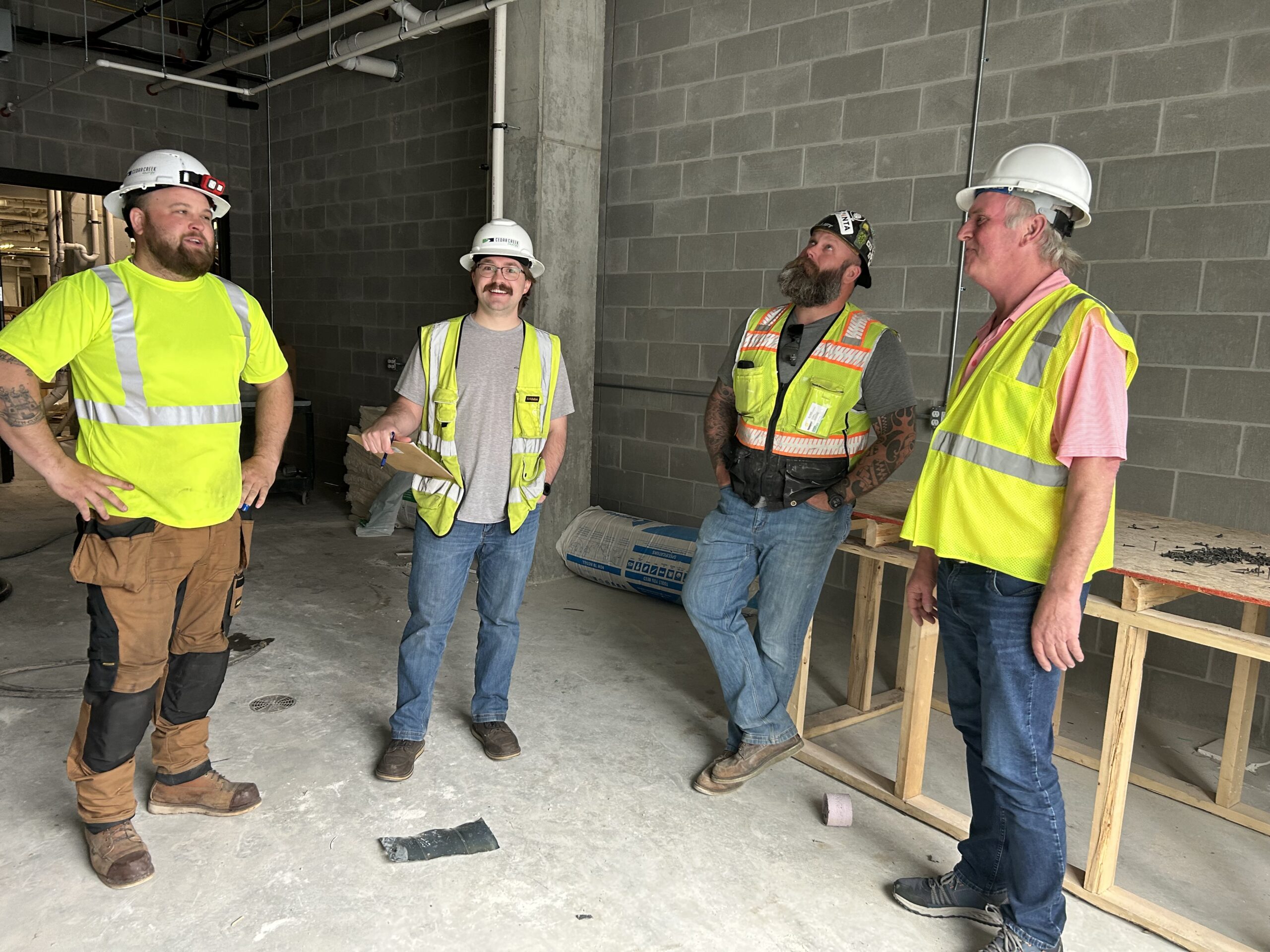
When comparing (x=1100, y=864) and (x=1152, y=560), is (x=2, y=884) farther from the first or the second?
(x=1152, y=560)

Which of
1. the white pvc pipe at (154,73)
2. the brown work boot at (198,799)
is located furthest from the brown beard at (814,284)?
the white pvc pipe at (154,73)

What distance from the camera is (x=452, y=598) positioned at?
296 centimetres

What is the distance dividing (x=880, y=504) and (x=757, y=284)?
2036 mm

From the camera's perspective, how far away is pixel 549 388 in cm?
301

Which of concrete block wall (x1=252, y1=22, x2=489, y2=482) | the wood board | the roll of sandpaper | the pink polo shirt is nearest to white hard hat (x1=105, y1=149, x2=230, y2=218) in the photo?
the pink polo shirt

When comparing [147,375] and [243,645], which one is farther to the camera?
[243,645]

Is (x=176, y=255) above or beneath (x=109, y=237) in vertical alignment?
beneath

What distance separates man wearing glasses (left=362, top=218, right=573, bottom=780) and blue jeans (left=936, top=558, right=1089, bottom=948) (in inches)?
53.8

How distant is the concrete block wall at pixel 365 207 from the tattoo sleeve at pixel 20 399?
4.54 metres

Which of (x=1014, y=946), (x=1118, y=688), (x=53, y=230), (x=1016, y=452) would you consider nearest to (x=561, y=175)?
(x=1016, y=452)

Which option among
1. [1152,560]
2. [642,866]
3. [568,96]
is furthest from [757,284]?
[642,866]

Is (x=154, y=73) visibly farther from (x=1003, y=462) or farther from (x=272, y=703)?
(x=1003, y=462)

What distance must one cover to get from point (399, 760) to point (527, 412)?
116 centimetres

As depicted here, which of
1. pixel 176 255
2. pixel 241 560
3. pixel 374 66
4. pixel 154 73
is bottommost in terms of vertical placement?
pixel 241 560
